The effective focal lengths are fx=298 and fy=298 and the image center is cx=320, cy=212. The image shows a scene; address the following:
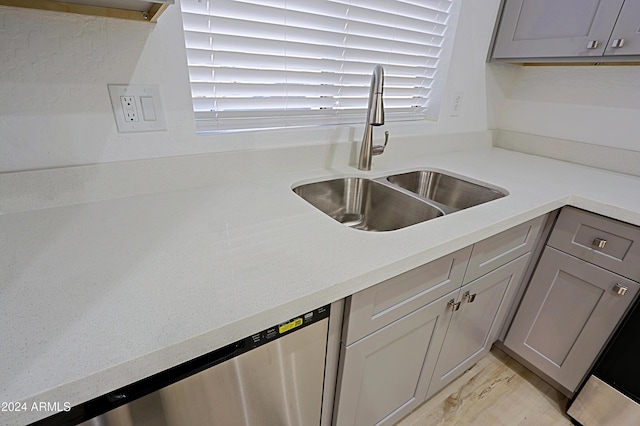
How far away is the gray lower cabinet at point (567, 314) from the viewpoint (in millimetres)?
1130

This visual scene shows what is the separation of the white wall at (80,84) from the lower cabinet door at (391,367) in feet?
2.62

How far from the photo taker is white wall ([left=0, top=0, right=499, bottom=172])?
0.70 m

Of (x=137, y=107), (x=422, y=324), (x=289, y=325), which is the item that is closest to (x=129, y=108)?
(x=137, y=107)

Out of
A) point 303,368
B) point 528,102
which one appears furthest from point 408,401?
point 528,102

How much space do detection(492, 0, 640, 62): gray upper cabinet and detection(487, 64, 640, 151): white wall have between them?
7.4 inches

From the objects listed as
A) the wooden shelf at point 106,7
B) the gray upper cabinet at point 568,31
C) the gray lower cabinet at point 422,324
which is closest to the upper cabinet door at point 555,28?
the gray upper cabinet at point 568,31

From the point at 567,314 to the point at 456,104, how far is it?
111cm

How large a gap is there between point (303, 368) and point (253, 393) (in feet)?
0.40

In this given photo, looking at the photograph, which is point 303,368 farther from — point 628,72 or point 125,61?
point 628,72

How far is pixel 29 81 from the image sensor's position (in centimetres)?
71

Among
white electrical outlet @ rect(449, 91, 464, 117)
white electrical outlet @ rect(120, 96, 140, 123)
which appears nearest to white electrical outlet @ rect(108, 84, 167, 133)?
white electrical outlet @ rect(120, 96, 140, 123)

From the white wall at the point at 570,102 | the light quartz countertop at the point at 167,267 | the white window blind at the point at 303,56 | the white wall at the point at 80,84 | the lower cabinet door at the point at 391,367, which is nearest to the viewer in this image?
the light quartz countertop at the point at 167,267

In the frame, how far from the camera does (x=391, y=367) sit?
0.92 m

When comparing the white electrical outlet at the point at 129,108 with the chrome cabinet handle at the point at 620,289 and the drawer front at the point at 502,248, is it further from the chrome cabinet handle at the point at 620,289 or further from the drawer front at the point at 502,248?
the chrome cabinet handle at the point at 620,289
